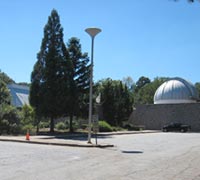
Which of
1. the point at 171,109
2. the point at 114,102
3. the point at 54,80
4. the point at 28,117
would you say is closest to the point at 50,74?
the point at 54,80

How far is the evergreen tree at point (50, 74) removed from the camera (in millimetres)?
38656

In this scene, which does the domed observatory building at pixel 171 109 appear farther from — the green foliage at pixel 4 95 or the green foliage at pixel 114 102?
the green foliage at pixel 4 95

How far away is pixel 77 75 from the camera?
43.2m

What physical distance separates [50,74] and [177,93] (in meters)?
36.0

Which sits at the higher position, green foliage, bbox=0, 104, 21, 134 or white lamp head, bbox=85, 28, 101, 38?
white lamp head, bbox=85, 28, 101, 38

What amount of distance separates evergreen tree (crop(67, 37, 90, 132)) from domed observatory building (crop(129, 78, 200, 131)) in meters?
25.4

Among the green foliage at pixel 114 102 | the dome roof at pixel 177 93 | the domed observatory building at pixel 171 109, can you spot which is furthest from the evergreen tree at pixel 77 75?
the dome roof at pixel 177 93

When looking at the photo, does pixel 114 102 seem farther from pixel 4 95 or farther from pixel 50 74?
pixel 50 74

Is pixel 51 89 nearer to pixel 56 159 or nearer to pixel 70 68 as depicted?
pixel 70 68

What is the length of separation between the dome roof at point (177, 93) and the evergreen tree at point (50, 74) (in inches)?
1337

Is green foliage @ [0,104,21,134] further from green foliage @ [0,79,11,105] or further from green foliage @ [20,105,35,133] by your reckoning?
green foliage @ [0,79,11,105]

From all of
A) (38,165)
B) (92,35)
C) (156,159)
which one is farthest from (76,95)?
(38,165)

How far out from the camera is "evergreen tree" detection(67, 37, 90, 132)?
134ft

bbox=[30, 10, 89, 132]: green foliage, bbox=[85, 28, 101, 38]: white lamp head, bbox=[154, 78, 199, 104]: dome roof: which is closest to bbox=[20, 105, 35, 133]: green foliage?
bbox=[30, 10, 89, 132]: green foliage
